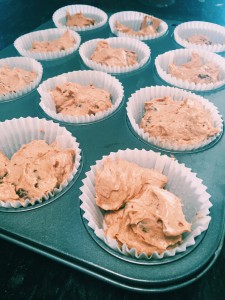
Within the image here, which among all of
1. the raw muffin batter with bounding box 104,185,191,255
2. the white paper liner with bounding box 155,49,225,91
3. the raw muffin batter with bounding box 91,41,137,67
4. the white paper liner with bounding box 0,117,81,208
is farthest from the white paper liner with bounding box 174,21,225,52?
the raw muffin batter with bounding box 104,185,191,255

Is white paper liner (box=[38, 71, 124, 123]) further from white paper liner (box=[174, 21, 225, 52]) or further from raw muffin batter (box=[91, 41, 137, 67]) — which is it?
Answer: white paper liner (box=[174, 21, 225, 52])

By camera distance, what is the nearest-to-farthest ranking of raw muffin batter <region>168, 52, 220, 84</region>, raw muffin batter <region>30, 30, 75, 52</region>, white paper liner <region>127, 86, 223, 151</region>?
1. white paper liner <region>127, 86, 223, 151</region>
2. raw muffin batter <region>168, 52, 220, 84</region>
3. raw muffin batter <region>30, 30, 75, 52</region>

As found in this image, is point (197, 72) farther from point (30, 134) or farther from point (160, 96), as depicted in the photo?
point (30, 134)

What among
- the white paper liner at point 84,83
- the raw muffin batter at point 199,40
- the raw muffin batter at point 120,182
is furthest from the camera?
the raw muffin batter at point 199,40

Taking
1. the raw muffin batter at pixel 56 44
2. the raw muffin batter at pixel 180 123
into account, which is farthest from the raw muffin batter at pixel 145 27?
the raw muffin batter at pixel 180 123

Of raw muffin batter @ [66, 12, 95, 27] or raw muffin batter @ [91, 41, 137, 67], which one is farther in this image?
raw muffin batter @ [66, 12, 95, 27]

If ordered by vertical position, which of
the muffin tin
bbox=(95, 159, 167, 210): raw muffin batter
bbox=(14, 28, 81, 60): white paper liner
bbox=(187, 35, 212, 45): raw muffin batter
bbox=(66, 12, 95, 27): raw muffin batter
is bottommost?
the muffin tin

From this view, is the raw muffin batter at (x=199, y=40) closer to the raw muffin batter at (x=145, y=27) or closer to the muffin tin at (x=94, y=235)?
the raw muffin batter at (x=145, y=27)
